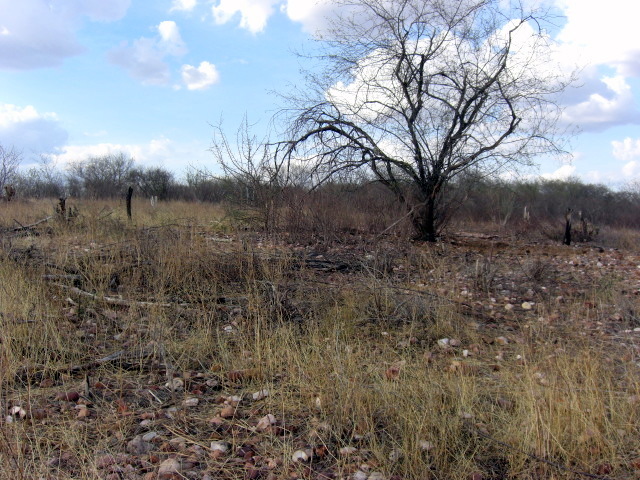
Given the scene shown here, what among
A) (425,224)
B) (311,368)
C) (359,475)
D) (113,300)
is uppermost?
(425,224)

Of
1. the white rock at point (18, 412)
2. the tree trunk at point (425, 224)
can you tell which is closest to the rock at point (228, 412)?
the white rock at point (18, 412)

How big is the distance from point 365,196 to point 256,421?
8.09m

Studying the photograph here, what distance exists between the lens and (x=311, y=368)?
3.17m

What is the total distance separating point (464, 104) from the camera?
9.98 meters

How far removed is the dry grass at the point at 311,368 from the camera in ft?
7.91

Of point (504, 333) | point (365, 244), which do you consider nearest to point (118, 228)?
point (365, 244)

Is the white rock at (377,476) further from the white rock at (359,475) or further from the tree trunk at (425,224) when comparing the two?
the tree trunk at (425,224)

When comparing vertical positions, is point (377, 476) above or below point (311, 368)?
below

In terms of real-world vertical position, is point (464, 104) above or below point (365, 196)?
above

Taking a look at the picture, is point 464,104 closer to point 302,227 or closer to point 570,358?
point 302,227

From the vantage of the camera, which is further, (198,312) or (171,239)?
(171,239)

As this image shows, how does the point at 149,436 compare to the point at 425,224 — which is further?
the point at 425,224

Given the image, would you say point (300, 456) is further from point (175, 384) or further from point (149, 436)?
point (175, 384)

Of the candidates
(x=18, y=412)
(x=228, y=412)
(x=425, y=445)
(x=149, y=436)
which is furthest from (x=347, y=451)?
(x=18, y=412)
